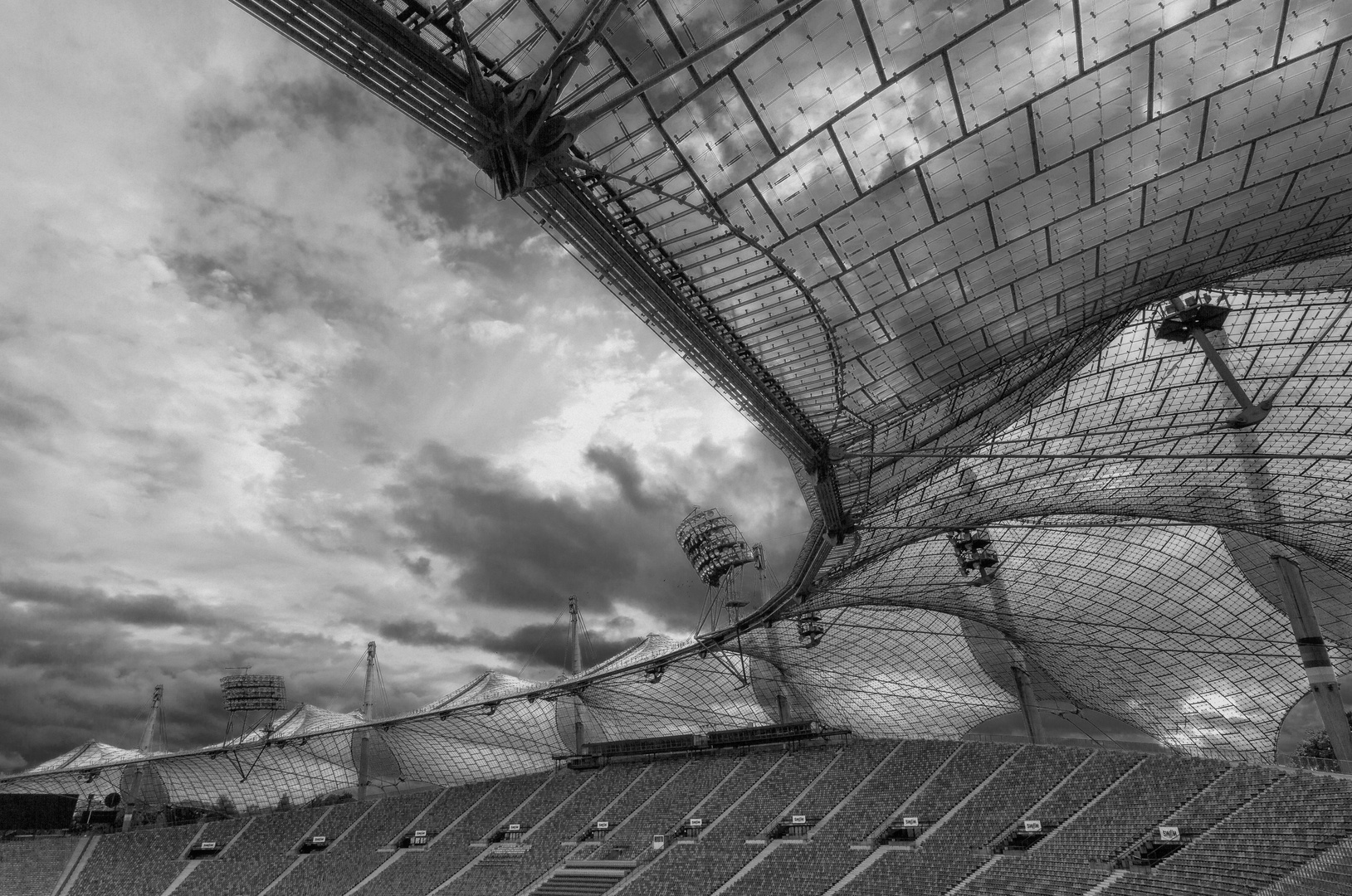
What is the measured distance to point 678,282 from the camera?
2055 centimetres

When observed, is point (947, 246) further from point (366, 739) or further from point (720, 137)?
point (366, 739)

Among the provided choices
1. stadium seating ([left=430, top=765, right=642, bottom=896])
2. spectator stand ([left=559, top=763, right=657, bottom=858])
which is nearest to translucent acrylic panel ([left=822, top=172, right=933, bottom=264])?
stadium seating ([left=430, top=765, right=642, bottom=896])

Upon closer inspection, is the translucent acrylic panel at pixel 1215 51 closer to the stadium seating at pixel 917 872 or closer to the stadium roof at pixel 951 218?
the stadium roof at pixel 951 218

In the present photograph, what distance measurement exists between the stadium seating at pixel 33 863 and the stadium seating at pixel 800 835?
0.48 feet

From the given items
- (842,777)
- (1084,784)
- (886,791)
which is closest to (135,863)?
(842,777)

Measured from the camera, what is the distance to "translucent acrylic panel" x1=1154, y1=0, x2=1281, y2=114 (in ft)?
52.6

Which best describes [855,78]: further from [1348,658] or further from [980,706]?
[980,706]

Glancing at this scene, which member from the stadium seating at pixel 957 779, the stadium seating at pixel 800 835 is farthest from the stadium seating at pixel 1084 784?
the stadium seating at pixel 957 779

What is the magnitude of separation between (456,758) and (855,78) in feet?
264

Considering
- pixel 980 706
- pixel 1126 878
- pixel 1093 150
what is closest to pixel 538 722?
pixel 980 706

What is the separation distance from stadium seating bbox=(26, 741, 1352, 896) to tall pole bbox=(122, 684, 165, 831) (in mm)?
9954

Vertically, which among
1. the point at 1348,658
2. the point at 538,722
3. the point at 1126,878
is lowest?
the point at 1126,878

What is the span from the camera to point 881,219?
20.3m

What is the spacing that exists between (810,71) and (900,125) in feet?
8.53
